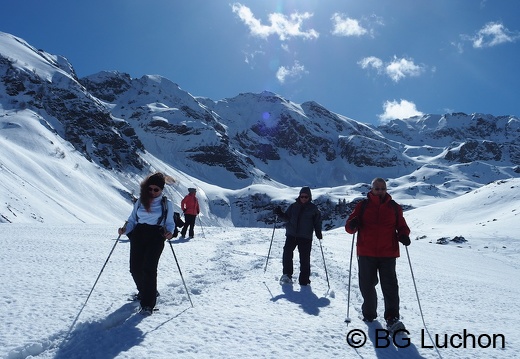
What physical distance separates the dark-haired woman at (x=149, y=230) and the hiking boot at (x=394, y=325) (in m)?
3.40

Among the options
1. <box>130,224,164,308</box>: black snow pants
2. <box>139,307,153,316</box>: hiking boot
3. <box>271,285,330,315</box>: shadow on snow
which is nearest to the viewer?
<box>139,307,153,316</box>: hiking boot

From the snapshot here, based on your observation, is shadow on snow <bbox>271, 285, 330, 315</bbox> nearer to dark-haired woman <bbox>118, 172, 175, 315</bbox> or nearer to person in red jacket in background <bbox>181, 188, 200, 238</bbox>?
dark-haired woman <bbox>118, 172, 175, 315</bbox>

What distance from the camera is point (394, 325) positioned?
5348mm

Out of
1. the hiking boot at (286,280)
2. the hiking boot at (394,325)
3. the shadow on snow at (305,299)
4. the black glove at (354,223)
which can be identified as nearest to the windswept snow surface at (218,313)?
the shadow on snow at (305,299)

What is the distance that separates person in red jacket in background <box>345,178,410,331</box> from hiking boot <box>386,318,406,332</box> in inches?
4.5

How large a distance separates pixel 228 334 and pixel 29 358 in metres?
2.12

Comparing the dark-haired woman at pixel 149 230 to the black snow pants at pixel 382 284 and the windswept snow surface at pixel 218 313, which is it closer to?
the windswept snow surface at pixel 218 313

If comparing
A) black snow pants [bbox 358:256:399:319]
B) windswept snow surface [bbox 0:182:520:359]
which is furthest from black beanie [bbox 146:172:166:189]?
black snow pants [bbox 358:256:399:319]

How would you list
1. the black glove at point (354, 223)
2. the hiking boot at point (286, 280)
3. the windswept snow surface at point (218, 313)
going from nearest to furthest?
the windswept snow surface at point (218, 313) < the black glove at point (354, 223) < the hiking boot at point (286, 280)

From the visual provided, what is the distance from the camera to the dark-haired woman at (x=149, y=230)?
18.2 ft

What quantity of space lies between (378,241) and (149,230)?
346cm

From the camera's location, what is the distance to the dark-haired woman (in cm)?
554

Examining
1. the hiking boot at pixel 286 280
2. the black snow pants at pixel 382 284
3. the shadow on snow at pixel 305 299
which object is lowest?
the shadow on snow at pixel 305 299

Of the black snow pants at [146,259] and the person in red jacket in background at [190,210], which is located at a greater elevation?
the person in red jacket in background at [190,210]
